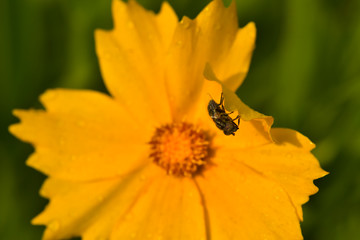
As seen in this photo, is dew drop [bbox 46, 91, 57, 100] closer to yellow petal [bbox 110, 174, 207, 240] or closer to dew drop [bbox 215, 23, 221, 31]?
yellow petal [bbox 110, 174, 207, 240]

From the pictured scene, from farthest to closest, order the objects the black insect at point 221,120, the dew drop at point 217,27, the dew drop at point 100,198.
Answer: the dew drop at point 100,198 → the dew drop at point 217,27 → the black insect at point 221,120

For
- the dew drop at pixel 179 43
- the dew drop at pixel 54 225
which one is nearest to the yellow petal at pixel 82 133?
the dew drop at pixel 54 225

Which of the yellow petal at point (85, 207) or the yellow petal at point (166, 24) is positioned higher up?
the yellow petal at point (166, 24)

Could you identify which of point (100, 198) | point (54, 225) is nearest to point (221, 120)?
point (100, 198)

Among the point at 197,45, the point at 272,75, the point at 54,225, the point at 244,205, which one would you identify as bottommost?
the point at 54,225

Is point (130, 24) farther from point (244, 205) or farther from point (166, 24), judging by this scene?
point (244, 205)

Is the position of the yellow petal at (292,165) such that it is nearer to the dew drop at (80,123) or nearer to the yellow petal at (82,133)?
the yellow petal at (82,133)

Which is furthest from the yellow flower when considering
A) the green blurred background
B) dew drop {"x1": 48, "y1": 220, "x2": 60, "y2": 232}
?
the green blurred background
